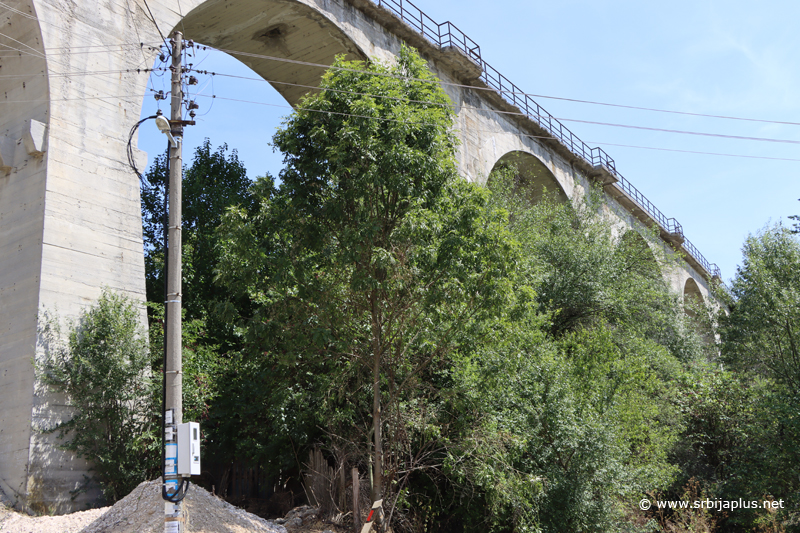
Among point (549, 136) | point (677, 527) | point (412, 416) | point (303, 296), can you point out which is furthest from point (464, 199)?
point (549, 136)

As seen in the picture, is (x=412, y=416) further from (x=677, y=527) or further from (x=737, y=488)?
(x=737, y=488)

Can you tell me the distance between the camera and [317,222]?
11945 millimetres

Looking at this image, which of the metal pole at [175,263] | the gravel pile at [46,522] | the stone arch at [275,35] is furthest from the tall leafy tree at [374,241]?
the stone arch at [275,35]

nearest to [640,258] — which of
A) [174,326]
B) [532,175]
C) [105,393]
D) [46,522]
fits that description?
[532,175]

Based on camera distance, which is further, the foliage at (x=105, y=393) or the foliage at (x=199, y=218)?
the foliage at (x=199, y=218)

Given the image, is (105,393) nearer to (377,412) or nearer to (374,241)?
(377,412)

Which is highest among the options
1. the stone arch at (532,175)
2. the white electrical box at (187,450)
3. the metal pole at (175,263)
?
the stone arch at (532,175)

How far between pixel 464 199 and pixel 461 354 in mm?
3149

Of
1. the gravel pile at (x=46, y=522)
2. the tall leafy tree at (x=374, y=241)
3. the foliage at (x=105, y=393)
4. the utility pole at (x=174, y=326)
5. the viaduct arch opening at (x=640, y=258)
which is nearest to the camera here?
the utility pole at (x=174, y=326)

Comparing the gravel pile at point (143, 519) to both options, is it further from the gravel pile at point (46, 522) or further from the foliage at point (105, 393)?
the foliage at point (105, 393)

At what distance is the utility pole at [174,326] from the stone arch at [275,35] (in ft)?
29.1

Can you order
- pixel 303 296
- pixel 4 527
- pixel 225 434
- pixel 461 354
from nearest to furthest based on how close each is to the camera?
pixel 4 527 → pixel 303 296 → pixel 461 354 → pixel 225 434

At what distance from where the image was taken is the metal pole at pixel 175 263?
8039 millimetres

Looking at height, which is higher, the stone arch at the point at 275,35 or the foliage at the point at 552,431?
the stone arch at the point at 275,35
